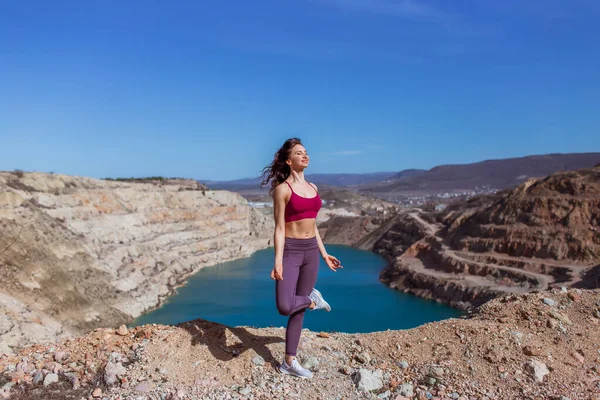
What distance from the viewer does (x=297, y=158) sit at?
6.09 m

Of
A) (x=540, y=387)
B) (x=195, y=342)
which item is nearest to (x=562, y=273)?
(x=540, y=387)

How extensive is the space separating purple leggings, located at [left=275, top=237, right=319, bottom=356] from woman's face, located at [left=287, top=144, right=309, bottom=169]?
964mm

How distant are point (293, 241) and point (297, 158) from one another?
3.54 ft

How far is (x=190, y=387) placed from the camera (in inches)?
229

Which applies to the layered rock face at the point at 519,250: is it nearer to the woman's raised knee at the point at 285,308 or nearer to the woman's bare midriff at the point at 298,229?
the woman's bare midriff at the point at 298,229

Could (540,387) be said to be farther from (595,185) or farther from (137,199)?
(137,199)

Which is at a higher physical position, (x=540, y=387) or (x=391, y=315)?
(x=540, y=387)

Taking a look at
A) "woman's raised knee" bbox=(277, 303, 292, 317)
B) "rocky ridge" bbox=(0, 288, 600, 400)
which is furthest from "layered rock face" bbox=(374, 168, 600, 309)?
"woman's raised knee" bbox=(277, 303, 292, 317)

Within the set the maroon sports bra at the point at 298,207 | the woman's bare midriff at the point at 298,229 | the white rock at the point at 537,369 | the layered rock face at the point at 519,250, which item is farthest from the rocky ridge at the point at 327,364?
the layered rock face at the point at 519,250

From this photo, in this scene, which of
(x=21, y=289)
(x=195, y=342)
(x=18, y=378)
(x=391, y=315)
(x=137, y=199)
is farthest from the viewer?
(x=137, y=199)

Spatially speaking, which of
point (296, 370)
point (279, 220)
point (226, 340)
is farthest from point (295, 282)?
point (226, 340)

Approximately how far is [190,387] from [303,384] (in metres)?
1.41

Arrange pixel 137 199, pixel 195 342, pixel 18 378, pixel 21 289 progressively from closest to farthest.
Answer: pixel 18 378 → pixel 195 342 → pixel 21 289 → pixel 137 199

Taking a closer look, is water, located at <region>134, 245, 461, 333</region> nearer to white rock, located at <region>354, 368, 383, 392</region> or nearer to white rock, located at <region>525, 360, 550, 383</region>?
white rock, located at <region>354, 368, 383, 392</region>
